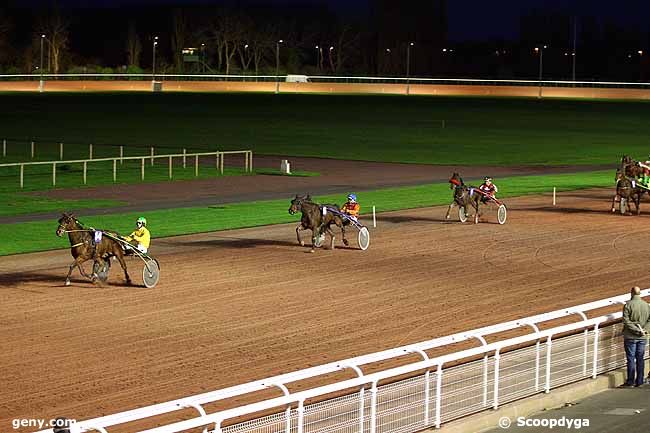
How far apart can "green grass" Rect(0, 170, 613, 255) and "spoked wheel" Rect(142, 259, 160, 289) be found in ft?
17.9

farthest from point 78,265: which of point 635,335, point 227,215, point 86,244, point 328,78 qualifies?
point 328,78

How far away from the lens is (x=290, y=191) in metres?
43.5

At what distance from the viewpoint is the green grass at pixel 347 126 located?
207ft

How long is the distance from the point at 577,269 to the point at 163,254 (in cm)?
871

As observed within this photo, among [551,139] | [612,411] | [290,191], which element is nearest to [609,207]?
[290,191]

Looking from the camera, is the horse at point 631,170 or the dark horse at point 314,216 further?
the horse at point 631,170

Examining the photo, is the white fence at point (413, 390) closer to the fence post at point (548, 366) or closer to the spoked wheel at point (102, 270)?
the fence post at point (548, 366)

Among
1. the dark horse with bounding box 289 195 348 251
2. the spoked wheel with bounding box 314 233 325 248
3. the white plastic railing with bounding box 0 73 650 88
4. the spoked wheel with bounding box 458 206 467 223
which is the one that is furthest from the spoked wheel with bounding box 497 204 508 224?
the white plastic railing with bounding box 0 73 650 88

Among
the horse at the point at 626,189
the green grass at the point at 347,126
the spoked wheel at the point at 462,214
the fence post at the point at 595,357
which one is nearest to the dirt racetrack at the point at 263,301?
the spoked wheel at the point at 462,214

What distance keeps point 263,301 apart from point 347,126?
5770 centimetres

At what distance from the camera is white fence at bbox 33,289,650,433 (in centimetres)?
1120

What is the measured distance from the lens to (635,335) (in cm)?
1551

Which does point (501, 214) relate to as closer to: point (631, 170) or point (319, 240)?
point (631, 170)

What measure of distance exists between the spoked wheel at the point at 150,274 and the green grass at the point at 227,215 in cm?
544
